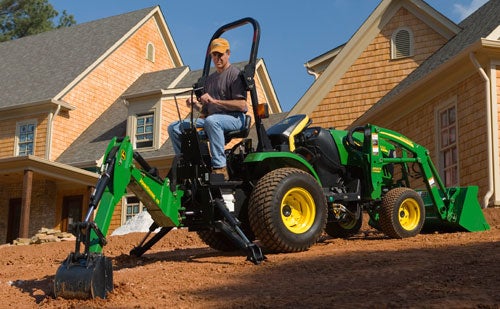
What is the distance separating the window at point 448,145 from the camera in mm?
14242

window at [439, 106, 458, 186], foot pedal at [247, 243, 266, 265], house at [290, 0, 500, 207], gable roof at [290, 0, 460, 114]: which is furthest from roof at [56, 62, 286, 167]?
foot pedal at [247, 243, 266, 265]

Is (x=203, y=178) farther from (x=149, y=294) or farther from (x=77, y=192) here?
(x=77, y=192)

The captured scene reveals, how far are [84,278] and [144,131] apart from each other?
1855 centimetres

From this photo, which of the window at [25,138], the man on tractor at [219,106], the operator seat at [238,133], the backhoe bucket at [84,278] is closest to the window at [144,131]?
the window at [25,138]

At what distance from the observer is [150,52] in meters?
28.5

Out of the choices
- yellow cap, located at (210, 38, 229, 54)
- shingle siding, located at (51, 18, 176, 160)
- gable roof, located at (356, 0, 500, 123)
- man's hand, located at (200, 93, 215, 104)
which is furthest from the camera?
shingle siding, located at (51, 18, 176, 160)

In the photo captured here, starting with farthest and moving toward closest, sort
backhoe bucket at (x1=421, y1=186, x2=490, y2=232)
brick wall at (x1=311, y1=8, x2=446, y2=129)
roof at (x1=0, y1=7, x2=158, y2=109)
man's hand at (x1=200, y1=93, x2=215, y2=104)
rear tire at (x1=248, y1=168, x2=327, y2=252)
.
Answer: roof at (x1=0, y1=7, x2=158, y2=109), brick wall at (x1=311, y1=8, x2=446, y2=129), backhoe bucket at (x1=421, y1=186, x2=490, y2=232), man's hand at (x1=200, y1=93, x2=215, y2=104), rear tire at (x1=248, y1=168, x2=327, y2=252)

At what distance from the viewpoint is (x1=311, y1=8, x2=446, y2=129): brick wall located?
58.6 ft

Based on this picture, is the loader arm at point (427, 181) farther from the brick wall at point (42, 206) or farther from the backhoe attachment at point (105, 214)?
the brick wall at point (42, 206)

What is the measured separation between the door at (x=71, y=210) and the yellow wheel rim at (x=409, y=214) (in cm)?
1670

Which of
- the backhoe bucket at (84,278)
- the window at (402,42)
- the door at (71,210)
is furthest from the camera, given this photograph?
the door at (71,210)

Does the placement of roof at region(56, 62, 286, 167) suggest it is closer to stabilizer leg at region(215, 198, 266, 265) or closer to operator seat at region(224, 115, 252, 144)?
operator seat at region(224, 115, 252, 144)

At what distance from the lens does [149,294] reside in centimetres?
509

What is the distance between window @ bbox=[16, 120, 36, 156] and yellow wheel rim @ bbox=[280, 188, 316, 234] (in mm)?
19090
